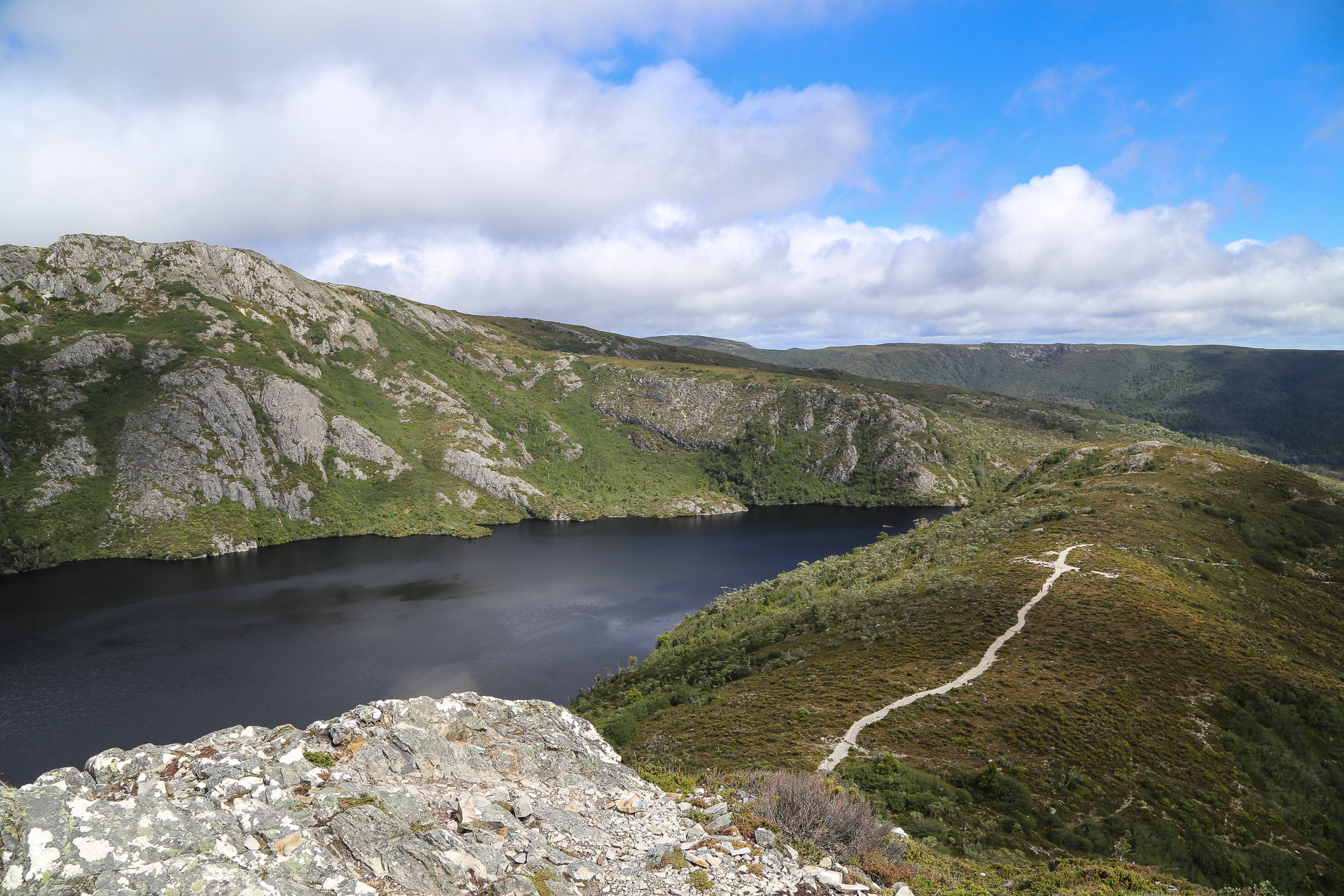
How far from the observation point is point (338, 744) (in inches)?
614

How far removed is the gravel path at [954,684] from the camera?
25.1m

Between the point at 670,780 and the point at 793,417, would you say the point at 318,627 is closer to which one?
the point at 670,780

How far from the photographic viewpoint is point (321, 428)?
13162 cm

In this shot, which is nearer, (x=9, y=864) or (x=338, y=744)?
(x=9, y=864)

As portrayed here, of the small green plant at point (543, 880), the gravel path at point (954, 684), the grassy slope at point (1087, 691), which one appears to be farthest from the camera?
the gravel path at point (954, 684)

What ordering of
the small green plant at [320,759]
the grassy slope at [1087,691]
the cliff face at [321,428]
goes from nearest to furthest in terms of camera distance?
the small green plant at [320,759]
the grassy slope at [1087,691]
the cliff face at [321,428]

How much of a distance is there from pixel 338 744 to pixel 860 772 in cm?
1904

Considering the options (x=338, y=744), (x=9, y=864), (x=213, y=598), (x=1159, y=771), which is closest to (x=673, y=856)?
(x=338, y=744)

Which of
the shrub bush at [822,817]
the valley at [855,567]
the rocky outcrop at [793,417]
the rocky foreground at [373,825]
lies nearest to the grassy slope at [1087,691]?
the valley at [855,567]

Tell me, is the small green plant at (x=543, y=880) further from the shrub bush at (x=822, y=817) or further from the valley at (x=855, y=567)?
the shrub bush at (x=822, y=817)

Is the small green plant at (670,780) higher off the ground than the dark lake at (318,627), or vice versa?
the small green plant at (670,780)

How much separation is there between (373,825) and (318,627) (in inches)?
2838

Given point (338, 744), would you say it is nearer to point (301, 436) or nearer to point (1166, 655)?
point (1166, 655)

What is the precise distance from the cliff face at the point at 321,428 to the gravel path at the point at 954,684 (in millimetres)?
111404
